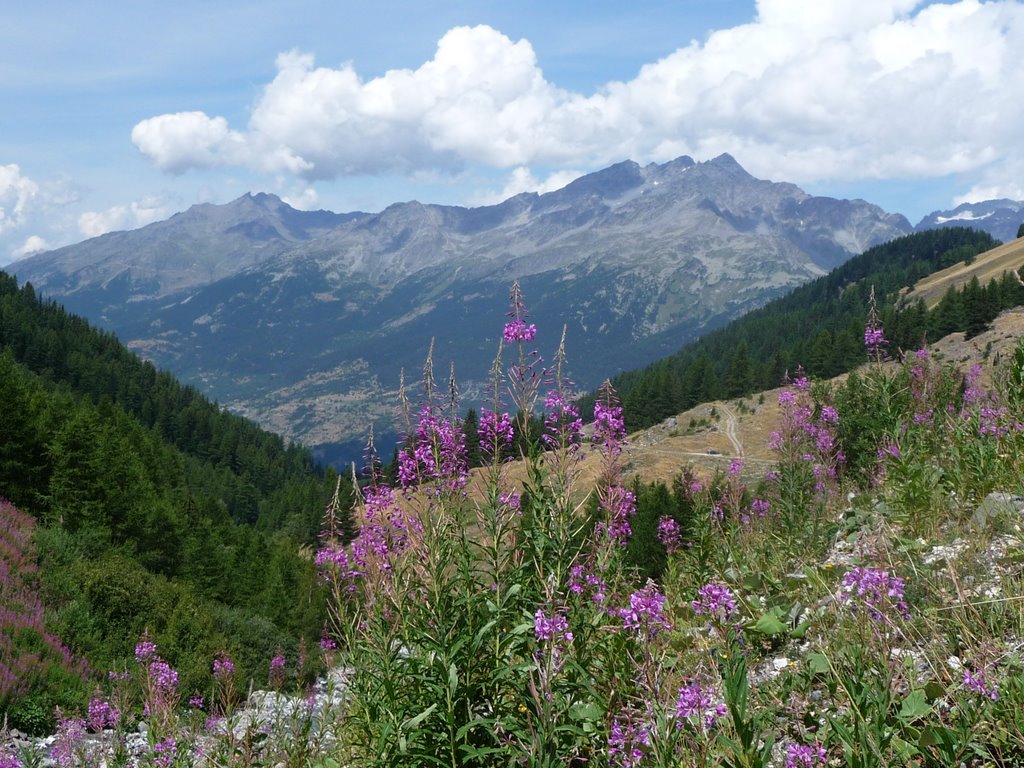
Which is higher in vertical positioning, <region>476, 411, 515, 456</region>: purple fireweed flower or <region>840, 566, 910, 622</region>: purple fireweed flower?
<region>476, 411, 515, 456</region>: purple fireweed flower

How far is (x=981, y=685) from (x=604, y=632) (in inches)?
108

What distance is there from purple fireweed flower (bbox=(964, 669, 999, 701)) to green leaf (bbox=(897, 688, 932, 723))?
10.9 inches

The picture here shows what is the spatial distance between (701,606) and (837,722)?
139 centimetres

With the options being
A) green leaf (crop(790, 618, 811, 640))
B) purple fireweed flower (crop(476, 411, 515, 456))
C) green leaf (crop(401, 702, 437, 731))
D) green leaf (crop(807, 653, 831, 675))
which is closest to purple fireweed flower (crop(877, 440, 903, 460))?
green leaf (crop(790, 618, 811, 640))

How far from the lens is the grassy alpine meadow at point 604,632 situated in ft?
13.3

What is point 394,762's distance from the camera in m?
4.88

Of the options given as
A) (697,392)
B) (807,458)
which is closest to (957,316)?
(697,392)

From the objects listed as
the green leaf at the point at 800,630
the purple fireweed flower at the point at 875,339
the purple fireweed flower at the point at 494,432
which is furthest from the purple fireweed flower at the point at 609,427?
the purple fireweed flower at the point at 875,339

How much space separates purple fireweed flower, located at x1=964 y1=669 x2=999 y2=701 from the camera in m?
4.01

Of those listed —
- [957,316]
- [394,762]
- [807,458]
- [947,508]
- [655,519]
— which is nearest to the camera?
[394,762]

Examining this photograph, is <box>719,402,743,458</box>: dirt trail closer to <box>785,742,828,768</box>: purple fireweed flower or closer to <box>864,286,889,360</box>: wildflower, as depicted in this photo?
<box>864,286,889,360</box>: wildflower

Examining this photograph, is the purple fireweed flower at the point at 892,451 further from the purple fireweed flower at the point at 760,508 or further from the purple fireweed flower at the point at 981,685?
the purple fireweed flower at the point at 981,685

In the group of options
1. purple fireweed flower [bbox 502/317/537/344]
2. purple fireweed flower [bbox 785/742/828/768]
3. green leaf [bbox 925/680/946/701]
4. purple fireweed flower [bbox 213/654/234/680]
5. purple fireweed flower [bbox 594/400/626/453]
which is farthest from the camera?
purple fireweed flower [bbox 213/654/234/680]

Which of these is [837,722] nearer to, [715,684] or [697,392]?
[715,684]
